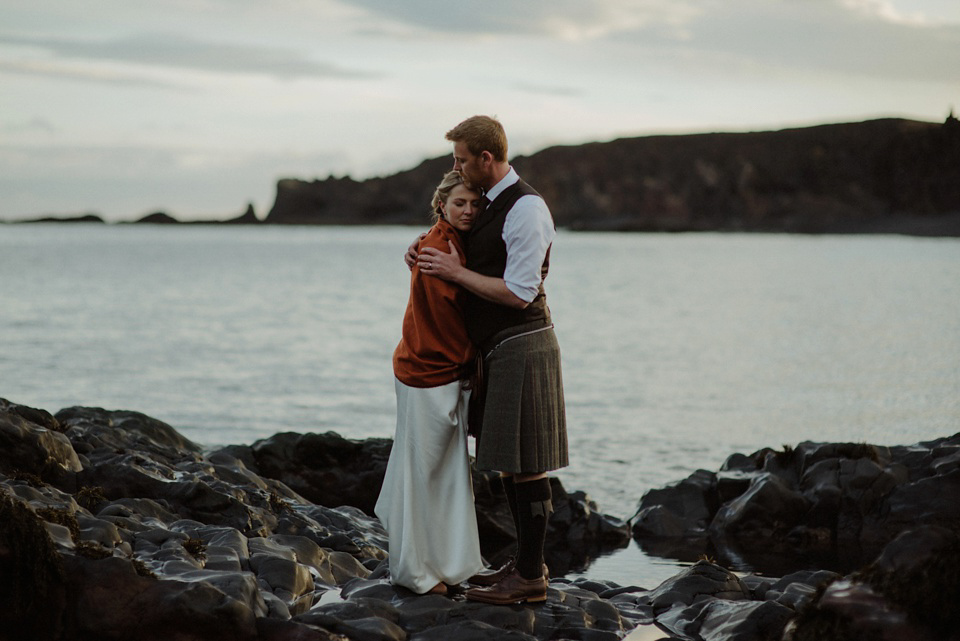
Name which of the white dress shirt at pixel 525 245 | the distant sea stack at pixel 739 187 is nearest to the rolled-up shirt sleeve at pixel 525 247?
the white dress shirt at pixel 525 245

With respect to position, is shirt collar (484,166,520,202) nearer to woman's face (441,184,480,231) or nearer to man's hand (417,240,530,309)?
woman's face (441,184,480,231)

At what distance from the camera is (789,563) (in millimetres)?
10555

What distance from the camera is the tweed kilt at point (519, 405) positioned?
18.3ft

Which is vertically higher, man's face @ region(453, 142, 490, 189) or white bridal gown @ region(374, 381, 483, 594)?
man's face @ region(453, 142, 490, 189)

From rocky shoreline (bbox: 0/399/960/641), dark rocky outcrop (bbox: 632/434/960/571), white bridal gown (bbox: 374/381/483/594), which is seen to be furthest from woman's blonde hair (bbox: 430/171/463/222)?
dark rocky outcrop (bbox: 632/434/960/571)

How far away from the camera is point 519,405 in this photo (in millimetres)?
5582

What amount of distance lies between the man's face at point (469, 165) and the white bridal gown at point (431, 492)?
3.61 feet

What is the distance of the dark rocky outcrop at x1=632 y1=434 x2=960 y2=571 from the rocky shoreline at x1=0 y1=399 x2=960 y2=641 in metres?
0.02

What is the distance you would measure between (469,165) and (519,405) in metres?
1.28

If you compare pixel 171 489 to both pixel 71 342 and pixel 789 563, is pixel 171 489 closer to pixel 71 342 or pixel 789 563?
pixel 789 563

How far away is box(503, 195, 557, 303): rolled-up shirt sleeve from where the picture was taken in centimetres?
535

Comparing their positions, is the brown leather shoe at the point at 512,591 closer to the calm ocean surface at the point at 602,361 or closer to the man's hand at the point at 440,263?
the man's hand at the point at 440,263

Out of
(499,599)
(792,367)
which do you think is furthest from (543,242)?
(792,367)

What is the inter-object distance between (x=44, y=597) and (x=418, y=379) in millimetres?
2212
